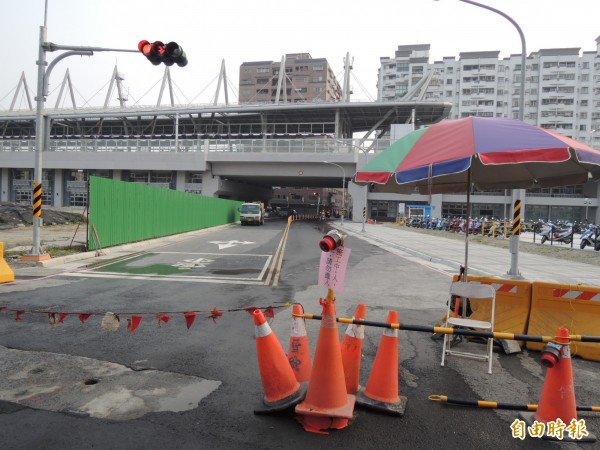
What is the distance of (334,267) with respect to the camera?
12.6 feet

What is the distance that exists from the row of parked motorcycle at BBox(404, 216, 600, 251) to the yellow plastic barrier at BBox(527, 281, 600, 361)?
7.25 metres

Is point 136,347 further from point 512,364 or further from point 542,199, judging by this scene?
point 542,199

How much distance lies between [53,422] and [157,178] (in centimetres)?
5938

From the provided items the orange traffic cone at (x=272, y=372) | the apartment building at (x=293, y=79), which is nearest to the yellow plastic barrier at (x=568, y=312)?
the orange traffic cone at (x=272, y=372)

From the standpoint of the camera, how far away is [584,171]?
5934 millimetres

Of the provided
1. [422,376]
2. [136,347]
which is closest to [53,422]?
[136,347]

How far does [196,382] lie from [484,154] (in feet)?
12.6

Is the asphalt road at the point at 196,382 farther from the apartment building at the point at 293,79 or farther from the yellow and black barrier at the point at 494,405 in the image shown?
the apartment building at the point at 293,79

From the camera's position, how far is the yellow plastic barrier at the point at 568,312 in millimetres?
5461

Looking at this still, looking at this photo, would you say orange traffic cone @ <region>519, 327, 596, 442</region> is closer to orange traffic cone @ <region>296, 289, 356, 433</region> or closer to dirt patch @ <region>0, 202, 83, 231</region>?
orange traffic cone @ <region>296, 289, 356, 433</region>

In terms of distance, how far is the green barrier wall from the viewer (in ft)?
51.5

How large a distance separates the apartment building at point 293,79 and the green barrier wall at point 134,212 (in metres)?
98.0

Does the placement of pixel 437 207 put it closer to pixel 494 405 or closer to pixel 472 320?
pixel 472 320

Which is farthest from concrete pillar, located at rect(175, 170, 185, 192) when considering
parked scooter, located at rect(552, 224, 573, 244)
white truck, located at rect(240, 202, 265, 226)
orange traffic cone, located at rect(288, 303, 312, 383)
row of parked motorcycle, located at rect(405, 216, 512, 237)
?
orange traffic cone, located at rect(288, 303, 312, 383)
